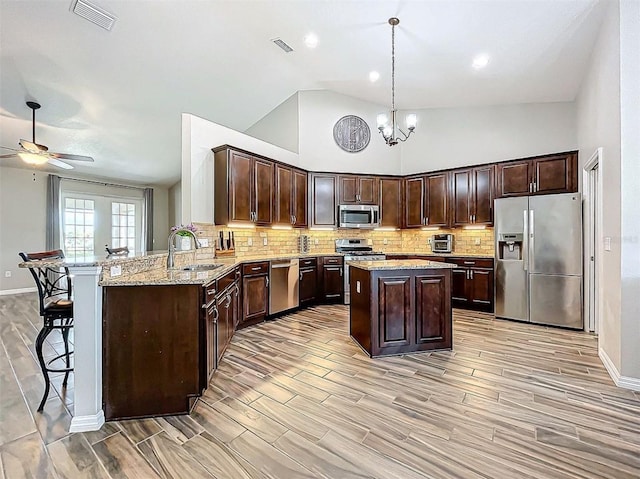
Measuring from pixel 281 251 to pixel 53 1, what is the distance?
4.00 m

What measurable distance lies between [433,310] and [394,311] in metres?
0.46

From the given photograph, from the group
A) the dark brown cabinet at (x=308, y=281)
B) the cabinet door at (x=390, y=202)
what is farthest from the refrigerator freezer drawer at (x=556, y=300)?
the dark brown cabinet at (x=308, y=281)

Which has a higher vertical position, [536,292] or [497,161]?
[497,161]

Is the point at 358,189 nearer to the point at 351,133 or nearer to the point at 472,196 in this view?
the point at 351,133

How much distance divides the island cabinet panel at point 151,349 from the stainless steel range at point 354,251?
348 centimetres

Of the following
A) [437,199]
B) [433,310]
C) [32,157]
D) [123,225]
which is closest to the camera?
[433,310]

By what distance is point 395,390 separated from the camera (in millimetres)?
2445

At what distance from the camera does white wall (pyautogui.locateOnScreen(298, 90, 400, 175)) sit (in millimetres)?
5750

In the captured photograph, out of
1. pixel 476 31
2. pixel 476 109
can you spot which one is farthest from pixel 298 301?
pixel 476 109

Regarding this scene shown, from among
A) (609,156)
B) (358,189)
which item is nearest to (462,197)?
(358,189)

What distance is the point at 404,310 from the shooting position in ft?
10.5

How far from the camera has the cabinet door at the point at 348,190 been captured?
574 cm

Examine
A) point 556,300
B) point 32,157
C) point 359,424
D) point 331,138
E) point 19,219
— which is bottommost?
point 359,424

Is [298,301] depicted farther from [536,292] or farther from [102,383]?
[536,292]
